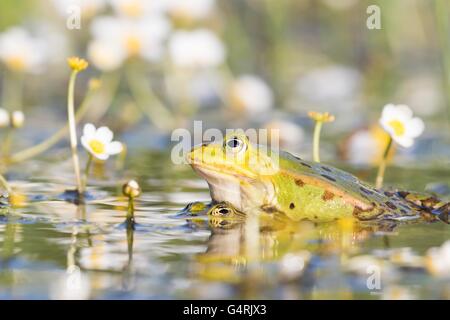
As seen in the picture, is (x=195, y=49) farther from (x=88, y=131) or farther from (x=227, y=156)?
(x=227, y=156)

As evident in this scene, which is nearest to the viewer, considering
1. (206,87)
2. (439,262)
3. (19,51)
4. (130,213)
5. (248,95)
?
(439,262)

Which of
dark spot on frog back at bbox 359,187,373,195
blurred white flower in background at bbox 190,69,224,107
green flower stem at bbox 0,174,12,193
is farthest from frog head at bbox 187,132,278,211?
blurred white flower in background at bbox 190,69,224,107

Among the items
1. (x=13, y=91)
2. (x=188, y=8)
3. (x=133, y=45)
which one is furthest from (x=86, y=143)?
(x=13, y=91)

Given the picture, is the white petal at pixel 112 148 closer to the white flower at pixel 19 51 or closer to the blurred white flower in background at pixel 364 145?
the white flower at pixel 19 51

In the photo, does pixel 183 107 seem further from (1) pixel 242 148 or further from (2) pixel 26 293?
(2) pixel 26 293

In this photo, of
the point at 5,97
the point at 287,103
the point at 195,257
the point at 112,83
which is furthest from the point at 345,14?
the point at 195,257

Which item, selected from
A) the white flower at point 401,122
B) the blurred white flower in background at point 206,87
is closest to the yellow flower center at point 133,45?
the blurred white flower in background at point 206,87
